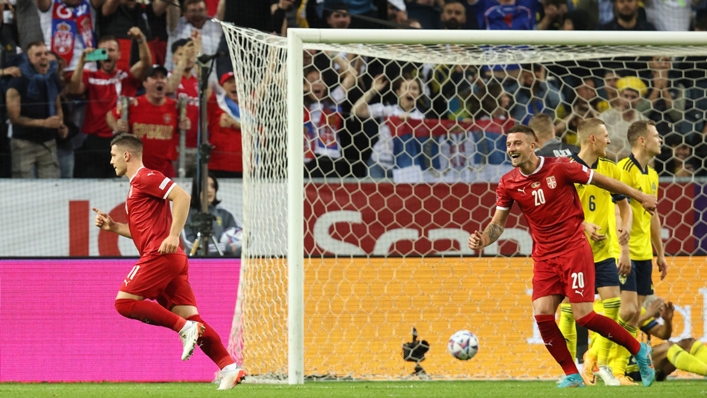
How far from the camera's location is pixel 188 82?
438 inches

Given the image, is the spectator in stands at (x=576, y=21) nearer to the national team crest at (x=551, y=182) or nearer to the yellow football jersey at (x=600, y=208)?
the yellow football jersey at (x=600, y=208)

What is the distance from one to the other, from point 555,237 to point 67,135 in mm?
6497

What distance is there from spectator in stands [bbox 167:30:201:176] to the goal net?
4.30 feet

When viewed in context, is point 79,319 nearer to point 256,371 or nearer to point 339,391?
point 256,371

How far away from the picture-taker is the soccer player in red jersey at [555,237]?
613 cm

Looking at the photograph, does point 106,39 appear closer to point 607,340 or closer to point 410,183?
point 410,183

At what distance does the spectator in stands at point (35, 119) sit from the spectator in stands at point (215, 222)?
71.5 inches

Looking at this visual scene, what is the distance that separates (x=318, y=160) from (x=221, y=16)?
2.62m

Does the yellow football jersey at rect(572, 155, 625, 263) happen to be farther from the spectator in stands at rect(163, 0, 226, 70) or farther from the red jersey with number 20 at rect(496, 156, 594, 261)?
the spectator in stands at rect(163, 0, 226, 70)

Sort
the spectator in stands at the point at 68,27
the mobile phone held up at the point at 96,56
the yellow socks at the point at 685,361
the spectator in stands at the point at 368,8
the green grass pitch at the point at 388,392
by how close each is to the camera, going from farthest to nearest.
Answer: the spectator in stands at the point at 368,8 → the spectator in stands at the point at 68,27 → the mobile phone held up at the point at 96,56 → the yellow socks at the point at 685,361 → the green grass pitch at the point at 388,392

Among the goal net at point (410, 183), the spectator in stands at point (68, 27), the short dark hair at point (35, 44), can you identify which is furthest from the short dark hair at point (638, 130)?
the short dark hair at point (35, 44)

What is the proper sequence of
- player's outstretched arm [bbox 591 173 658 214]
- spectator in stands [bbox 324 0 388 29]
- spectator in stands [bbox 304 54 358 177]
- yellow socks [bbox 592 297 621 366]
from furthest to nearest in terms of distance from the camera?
spectator in stands [bbox 324 0 388 29] → spectator in stands [bbox 304 54 358 177] → yellow socks [bbox 592 297 621 366] → player's outstretched arm [bbox 591 173 658 214]

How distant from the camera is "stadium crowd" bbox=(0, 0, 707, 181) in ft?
34.7

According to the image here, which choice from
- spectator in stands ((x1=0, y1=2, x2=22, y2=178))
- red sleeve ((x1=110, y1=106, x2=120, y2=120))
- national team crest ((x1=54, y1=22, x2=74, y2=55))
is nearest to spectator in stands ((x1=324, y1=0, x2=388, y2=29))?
red sleeve ((x1=110, y1=106, x2=120, y2=120))
